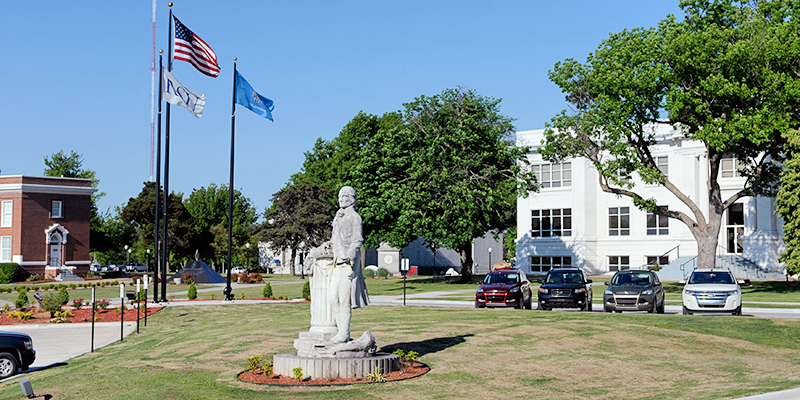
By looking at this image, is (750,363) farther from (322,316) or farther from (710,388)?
(322,316)

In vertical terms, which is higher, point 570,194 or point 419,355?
point 570,194

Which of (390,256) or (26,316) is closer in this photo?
(26,316)

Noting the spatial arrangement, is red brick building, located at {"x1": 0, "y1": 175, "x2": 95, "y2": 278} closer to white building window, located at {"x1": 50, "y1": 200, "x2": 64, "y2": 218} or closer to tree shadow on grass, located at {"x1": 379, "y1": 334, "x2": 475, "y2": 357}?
white building window, located at {"x1": 50, "y1": 200, "x2": 64, "y2": 218}

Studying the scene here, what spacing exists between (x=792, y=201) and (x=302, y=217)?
4885cm

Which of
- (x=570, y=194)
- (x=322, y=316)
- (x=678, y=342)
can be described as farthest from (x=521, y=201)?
(x=322, y=316)

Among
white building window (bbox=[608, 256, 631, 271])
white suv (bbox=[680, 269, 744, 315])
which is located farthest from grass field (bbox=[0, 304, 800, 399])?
white building window (bbox=[608, 256, 631, 271])

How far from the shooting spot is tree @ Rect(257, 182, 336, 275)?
73562mm

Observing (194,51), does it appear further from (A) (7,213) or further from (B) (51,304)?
(A) (7,213)

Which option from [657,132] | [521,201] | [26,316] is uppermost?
[657,132]

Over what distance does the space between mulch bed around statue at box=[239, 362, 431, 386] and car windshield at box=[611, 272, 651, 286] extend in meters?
14.2

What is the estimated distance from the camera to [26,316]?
2800 cm

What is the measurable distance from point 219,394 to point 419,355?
462 centimetres

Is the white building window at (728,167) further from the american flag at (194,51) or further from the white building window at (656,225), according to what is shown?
the american flag at (194,51)

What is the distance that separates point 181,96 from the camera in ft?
101
